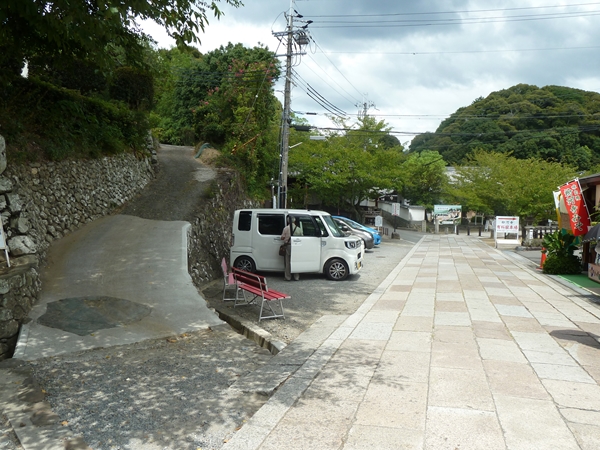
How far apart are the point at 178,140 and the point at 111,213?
15543 millimetres

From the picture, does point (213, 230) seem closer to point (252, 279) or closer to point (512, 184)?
point (252, 279)

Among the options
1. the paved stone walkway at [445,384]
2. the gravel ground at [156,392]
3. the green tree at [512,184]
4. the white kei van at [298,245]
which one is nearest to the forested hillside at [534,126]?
the green tree at [512,184]

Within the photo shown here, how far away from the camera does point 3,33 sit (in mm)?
7035

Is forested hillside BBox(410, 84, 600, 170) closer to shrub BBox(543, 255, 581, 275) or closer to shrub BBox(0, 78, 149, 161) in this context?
shrub BBox(543, 255, 581, 275)

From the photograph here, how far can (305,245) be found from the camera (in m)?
11.9

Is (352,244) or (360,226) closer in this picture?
(352,244)

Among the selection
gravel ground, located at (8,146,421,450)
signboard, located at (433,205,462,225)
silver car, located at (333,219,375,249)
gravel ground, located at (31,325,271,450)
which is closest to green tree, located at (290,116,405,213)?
silver car, located at (333,219,375,249)

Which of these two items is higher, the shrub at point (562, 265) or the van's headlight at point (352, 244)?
the van's headlight at point (352, 244)

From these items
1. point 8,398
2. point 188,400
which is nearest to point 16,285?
point 8,398

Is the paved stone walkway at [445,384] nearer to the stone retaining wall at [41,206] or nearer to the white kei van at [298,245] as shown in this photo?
the white kei van at [298,245]

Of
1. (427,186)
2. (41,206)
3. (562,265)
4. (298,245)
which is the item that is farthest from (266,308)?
(427,186)

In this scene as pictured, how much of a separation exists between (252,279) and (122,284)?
2244 mm

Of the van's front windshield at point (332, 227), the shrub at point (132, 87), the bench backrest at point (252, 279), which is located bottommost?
the bench backrest at point (252, 279)

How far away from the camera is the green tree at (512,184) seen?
3084cm
